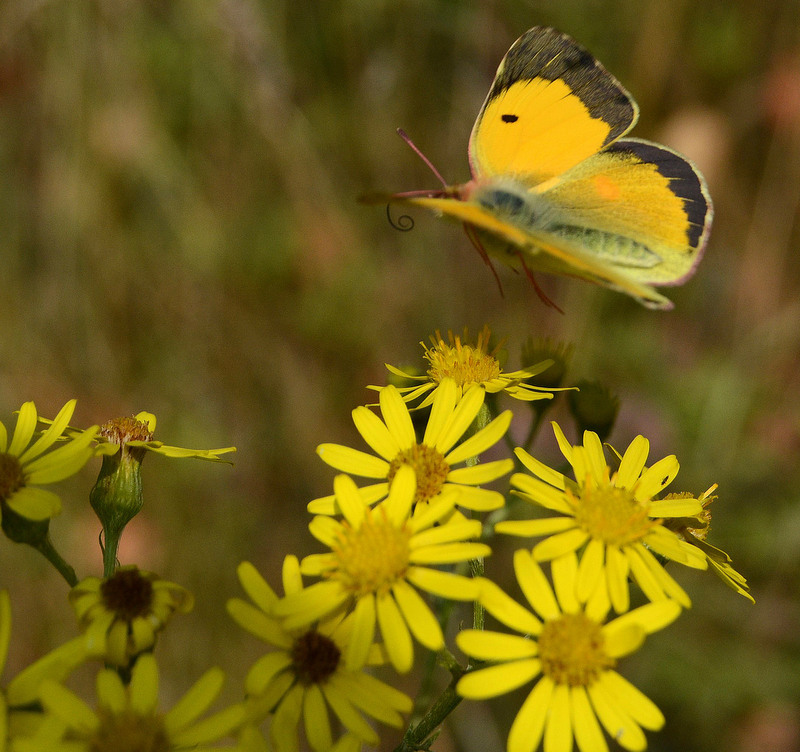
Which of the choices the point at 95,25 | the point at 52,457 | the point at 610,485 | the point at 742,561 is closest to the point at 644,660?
the point at 742,561

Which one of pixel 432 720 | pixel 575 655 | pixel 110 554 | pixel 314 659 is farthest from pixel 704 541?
pixel 110 554

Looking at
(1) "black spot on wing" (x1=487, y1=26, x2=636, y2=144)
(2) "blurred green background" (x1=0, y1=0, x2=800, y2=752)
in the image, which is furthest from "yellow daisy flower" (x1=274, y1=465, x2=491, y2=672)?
(2) "blurred green background" (x1=0, y1=0, x2=800, y2=752)

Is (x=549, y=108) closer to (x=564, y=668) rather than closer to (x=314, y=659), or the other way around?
(x=564, y=668)

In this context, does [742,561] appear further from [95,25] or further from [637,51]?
[95,25]

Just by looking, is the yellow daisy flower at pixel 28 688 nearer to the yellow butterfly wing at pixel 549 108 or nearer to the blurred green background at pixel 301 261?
the yellow butterfly wing at pixel 549 108

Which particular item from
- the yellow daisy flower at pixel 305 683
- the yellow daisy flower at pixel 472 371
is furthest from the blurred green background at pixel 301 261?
the yellow daisy flower at pixel 305 683

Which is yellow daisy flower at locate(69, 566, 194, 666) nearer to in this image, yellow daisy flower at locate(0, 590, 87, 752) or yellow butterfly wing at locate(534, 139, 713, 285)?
yellow daisy flower at locate(0, 590, 87, 752)

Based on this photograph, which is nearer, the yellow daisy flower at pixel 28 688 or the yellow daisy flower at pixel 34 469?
the yellow daisy flower at pixel 28 688
